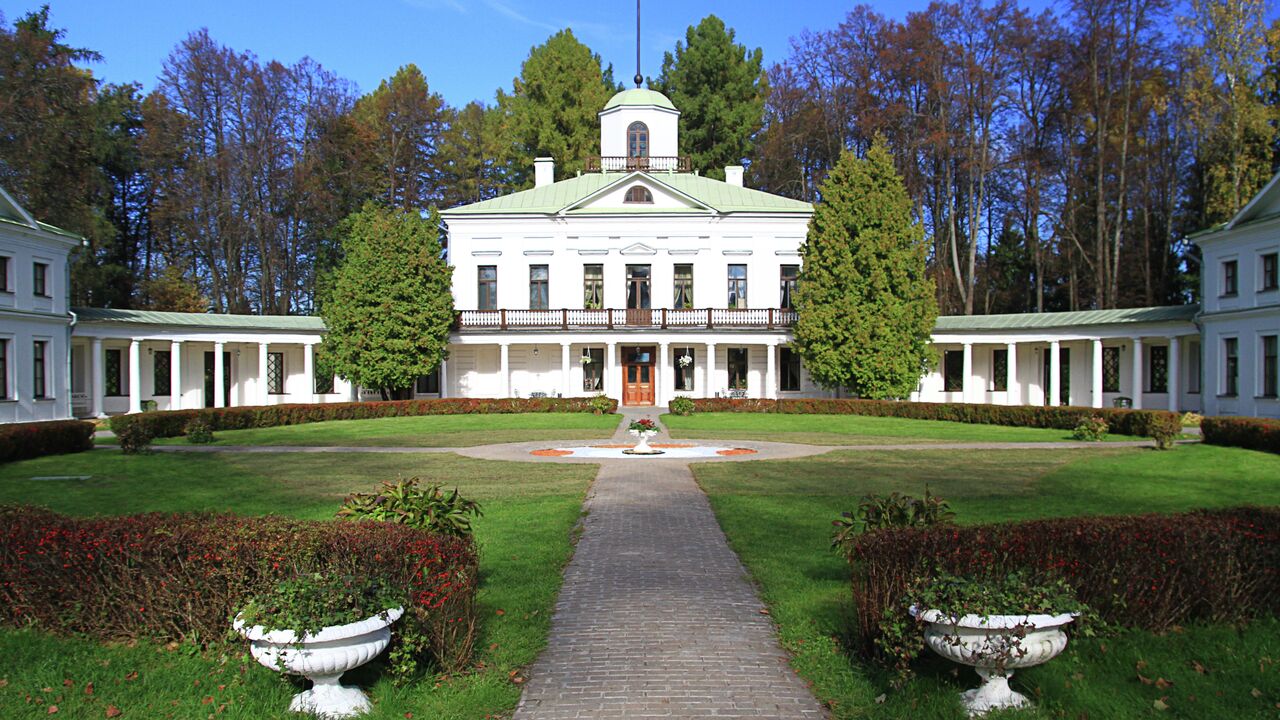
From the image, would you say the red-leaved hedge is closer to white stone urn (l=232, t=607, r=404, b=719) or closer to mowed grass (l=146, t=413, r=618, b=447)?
white stone urn (l=232, t=607, r=404, b=719)

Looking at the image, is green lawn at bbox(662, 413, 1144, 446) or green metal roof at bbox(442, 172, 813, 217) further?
green metal roof at bbox(442, 172, 813, 217)

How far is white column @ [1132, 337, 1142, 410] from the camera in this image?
34.7 m

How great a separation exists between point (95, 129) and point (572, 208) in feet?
74.5

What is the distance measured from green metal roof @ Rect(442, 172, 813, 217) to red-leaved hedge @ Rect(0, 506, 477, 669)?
3588cm

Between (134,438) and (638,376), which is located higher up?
(638,376)

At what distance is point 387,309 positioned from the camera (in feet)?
120

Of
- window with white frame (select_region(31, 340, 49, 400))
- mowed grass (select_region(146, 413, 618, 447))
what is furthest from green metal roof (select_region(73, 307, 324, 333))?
mowed grass (select_region(146, 413, 618, 447))

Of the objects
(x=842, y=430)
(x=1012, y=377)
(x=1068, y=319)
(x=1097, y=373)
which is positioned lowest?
(x=842, y=430)

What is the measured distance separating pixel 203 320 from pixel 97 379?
16.0ft

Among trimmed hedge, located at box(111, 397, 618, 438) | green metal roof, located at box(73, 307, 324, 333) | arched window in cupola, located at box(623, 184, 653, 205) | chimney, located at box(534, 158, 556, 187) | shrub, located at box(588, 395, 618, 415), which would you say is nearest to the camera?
trimmed hedge, located at box(111, 397, 618, 438)

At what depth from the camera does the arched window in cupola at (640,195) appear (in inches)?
1657

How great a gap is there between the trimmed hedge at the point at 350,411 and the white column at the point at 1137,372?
21034 millimetres

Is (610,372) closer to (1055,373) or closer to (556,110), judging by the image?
(1055,373)

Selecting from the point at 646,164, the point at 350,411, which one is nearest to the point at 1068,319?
the point at 646,164
